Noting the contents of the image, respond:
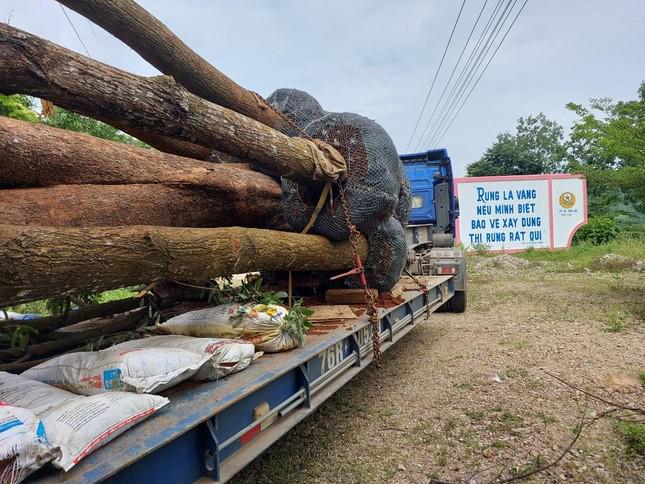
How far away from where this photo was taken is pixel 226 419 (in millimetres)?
1859

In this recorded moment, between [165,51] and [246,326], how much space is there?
174 cm

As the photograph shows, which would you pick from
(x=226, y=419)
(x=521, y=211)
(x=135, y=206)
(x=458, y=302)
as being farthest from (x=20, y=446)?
(x=521, y=211)

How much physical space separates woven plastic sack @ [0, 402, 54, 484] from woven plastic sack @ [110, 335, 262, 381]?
719 mm

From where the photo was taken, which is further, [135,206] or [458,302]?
[458,302]

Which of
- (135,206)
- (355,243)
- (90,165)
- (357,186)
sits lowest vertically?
(355,243)

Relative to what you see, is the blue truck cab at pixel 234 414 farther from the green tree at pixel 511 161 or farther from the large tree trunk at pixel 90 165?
the green tree at pixel 511 161

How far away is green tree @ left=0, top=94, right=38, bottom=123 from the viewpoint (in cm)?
818

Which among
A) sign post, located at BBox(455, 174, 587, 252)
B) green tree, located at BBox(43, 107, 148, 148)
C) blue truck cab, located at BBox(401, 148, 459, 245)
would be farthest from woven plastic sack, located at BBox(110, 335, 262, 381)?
sign post, located at BBox(455, 174, 587, 252)

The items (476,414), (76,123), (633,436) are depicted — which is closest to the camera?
(633,436)

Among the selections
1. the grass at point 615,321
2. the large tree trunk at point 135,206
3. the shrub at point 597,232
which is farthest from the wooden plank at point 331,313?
the shrub at point 597,232

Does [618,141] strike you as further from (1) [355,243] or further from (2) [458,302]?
(1) [355,243]

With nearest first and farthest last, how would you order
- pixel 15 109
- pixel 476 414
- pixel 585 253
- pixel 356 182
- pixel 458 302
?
pixel 476 414, pixel 356 182, pixel 458 302, pixel 15 109, pixel 585 253

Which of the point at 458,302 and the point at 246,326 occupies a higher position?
the point at 246,326

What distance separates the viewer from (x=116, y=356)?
189 cm
